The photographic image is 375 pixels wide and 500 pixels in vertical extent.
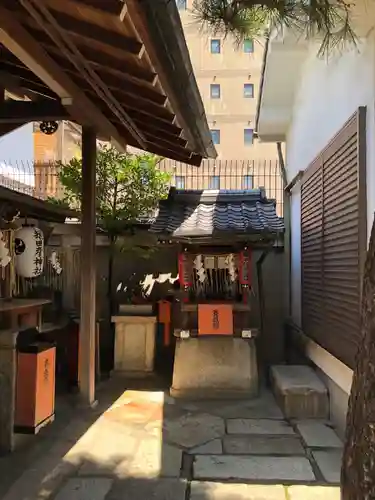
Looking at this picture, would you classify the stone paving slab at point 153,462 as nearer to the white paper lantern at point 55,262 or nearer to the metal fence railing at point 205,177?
the white paper lantern at point 55,262

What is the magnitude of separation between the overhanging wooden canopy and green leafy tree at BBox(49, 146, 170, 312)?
2.37m

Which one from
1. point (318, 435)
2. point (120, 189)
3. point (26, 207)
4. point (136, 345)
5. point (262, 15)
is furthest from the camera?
point (120, 189)

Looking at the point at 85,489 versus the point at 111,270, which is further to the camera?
the point at 111,270

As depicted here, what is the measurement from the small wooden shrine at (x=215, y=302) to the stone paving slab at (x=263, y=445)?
1821 mm

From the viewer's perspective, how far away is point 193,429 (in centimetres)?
582

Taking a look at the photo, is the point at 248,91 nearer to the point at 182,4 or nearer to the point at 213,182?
the point at 213,182

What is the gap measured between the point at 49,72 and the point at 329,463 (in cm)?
446

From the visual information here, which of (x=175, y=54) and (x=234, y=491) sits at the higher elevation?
(x=175, y=54)

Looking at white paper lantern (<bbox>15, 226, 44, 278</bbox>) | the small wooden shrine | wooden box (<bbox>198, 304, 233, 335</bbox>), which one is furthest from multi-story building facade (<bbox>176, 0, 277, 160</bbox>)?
white paper lantern (<bbox>15, 226, 44, 278</bbox>)

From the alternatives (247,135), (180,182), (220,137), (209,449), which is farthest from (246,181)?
(220,137)

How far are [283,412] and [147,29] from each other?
16.1 ft

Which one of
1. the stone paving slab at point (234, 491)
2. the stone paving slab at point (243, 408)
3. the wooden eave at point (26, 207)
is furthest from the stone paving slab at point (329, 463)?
the wooden eave at point (26, 207)

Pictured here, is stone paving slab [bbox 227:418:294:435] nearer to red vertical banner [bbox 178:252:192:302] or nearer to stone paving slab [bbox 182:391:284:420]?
stone paving slab [bbox 182:391:284:420]

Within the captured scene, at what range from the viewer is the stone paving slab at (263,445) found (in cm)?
507
